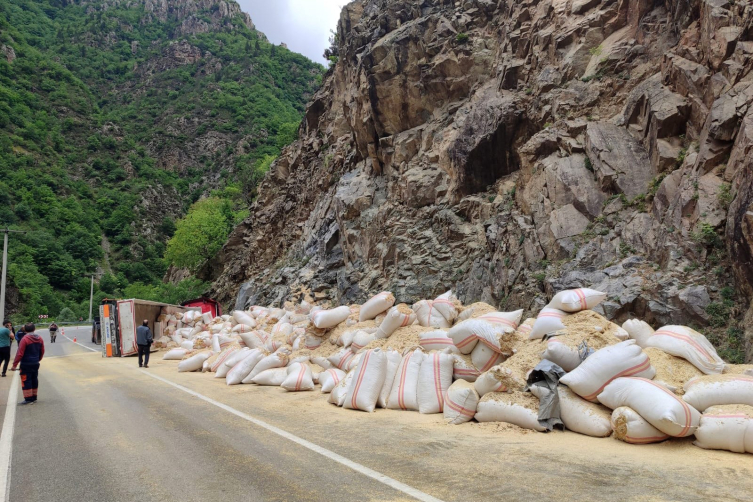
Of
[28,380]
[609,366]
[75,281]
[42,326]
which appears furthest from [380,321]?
[75,281]

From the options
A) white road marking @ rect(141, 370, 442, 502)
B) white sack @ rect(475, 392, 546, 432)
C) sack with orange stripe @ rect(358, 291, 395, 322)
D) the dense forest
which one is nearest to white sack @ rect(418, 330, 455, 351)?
white sack @ rect(475, 392, 546, 432)

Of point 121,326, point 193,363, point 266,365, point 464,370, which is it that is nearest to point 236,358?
point 266,365

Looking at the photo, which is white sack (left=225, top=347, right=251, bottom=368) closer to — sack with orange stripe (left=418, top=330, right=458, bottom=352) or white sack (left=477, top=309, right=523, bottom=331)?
sack with orange stripe (left=418, top=330, right=458, bottom=352)

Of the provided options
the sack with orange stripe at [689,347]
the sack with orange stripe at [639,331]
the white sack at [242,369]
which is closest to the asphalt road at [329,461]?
the sack with orange stripe at [689,347]

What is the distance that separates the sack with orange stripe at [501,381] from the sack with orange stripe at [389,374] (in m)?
1.51

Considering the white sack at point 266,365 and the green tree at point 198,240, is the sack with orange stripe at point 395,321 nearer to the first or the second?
the white sack at point 266,365

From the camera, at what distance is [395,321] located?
25.8 ft

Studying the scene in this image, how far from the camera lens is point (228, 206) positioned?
156ft

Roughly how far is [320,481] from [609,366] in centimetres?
305

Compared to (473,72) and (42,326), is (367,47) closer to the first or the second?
(473,72)

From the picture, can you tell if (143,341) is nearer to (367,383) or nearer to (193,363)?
(193,363)

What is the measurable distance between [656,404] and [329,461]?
9.53 feet

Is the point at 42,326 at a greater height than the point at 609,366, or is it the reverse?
the point at 609,366

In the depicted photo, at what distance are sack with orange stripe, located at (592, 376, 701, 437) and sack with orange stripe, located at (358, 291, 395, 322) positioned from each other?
479 centimetres
